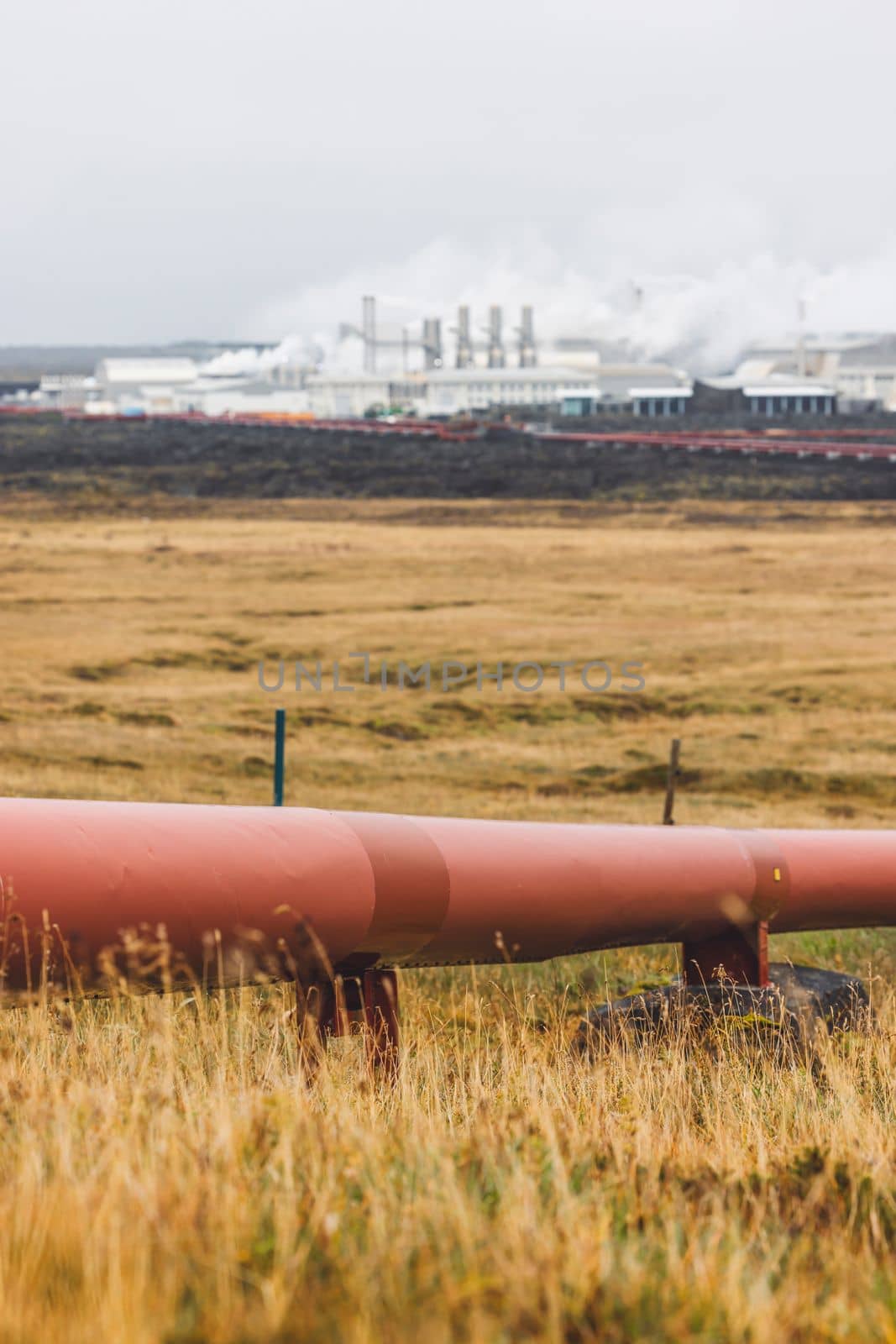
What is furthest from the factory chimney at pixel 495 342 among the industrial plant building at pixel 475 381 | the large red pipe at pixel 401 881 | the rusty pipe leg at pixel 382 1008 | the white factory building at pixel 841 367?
the rusty pipe leg at pixel 382 1008

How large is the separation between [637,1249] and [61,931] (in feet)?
6.36

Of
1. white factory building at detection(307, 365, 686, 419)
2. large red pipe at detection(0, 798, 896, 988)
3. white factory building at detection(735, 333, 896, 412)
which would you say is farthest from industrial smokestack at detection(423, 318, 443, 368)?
large red pipe at detection(0, 798, 896, 988)

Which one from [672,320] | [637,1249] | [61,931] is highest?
[672,320]

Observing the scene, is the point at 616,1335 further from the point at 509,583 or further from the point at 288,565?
the point at 288,565

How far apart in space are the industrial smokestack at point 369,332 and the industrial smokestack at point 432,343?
639 cm

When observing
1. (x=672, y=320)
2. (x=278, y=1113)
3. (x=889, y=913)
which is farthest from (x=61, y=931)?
(x=672, y=320)

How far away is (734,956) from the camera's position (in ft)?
21.9

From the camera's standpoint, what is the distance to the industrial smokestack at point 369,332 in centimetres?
16162

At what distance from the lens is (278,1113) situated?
145 inches

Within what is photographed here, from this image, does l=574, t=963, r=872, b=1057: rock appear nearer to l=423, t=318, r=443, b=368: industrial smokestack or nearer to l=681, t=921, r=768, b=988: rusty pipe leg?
l=681, t=921, r=768, b=988: rusty pipe leg

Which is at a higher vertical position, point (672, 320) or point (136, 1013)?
point (672, 320)

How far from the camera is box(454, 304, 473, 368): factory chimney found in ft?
501

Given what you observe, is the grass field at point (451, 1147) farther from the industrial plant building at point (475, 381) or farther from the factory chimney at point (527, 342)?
the factory chimney at point (527, 342)

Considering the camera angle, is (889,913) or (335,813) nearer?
(335,813)
